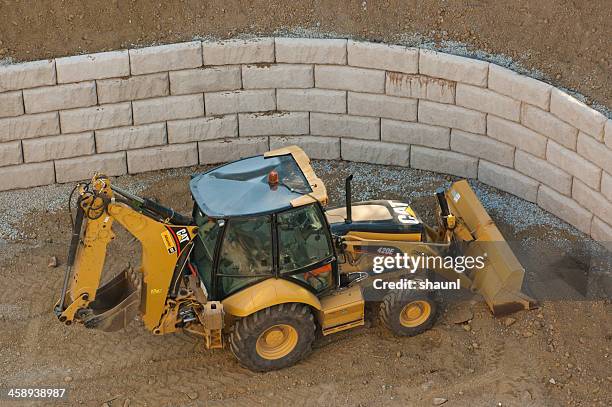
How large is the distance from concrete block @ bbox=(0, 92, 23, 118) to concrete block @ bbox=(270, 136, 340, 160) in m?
3.64

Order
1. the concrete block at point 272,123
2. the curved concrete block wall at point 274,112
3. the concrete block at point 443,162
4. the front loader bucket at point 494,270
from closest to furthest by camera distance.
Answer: the front loader bucket at point 494,270
the curved concrete block wall at point 274,112
the concrete block at point 443,162
the concrete block at point 272,123

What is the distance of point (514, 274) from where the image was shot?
10.3 m

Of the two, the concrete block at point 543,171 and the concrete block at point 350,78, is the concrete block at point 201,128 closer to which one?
the concrete block at point 350,78

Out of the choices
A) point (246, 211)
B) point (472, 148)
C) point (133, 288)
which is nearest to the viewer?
point (246, 211)

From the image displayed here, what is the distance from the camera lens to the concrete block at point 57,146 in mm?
13000

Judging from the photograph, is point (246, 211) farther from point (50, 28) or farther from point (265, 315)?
point (50, 28)

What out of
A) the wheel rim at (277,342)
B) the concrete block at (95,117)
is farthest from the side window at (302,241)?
the concrete block at (95,117)

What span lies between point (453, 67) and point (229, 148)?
3.51 meters

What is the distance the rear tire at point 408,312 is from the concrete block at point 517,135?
119 inches

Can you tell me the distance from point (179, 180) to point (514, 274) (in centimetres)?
536

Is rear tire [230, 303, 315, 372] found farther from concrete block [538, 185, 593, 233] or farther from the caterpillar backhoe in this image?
concrete block [538, 185, 593, 233]

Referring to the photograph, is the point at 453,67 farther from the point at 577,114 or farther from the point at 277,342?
the point at 277,342

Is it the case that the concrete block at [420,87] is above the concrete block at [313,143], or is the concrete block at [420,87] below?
above

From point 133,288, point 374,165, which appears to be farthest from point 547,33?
point 133,288
